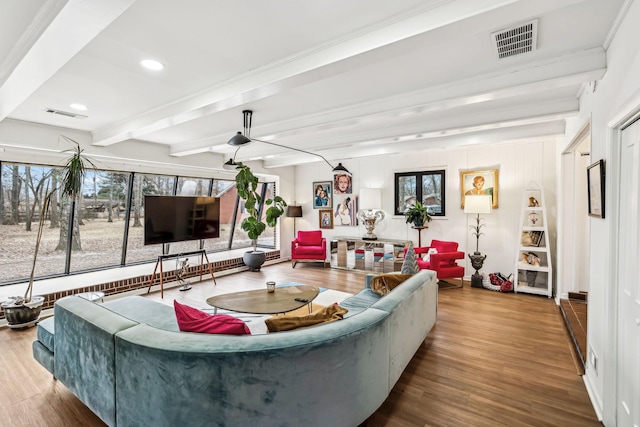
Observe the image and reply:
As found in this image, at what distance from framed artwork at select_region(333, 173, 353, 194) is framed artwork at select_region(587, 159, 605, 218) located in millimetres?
5036

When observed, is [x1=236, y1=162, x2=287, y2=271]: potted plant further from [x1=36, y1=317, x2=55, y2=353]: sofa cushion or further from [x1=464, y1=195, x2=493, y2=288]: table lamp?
[x1=464, y1=195, x2=493, y2=288]: table lamp

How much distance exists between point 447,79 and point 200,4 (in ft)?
6.79

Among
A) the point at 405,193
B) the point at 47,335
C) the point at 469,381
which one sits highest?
the point at 405,193

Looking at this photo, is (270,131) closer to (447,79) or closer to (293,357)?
(447,79)

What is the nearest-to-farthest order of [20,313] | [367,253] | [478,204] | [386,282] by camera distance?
[386,282]
[20,313]
[478,204]
[367,253]

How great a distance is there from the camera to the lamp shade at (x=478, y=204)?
522 centimetres

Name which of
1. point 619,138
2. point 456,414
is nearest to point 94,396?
point 456,414

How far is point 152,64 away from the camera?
2.37 meters

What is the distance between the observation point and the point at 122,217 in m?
5.60

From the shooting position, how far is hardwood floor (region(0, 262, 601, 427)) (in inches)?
83.4

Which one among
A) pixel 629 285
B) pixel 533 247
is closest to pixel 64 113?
pixel 629 285

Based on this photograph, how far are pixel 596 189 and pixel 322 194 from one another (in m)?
5.84

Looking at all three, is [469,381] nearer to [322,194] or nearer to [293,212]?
[322,194]

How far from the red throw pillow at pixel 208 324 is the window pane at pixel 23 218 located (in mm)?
4055
